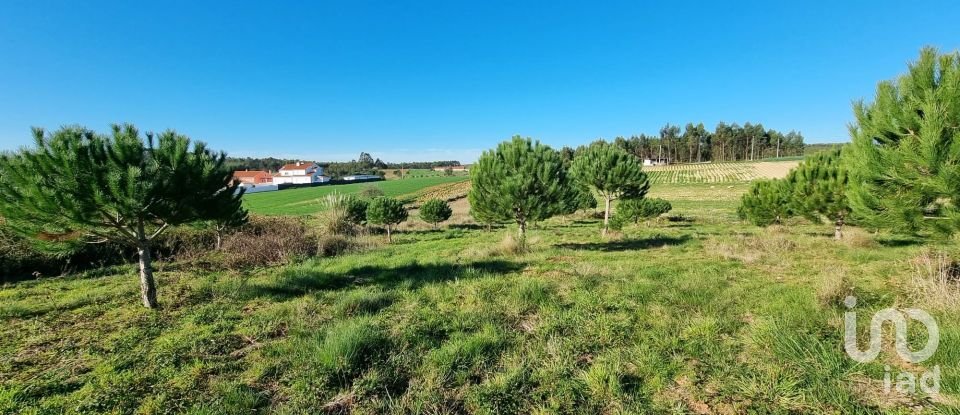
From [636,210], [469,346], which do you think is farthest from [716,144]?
[469,346]

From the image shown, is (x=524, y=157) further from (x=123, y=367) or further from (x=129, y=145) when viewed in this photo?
(x=123, y=367)

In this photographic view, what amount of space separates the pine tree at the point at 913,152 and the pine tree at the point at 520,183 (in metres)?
7.36

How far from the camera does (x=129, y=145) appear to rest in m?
5.23

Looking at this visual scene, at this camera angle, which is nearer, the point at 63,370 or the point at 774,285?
the point at 63,370

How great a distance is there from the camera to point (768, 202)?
692 inches

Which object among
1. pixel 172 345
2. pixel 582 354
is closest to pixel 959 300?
pixel 582 354

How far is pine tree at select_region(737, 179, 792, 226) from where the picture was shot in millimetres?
16984

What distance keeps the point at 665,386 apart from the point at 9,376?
6.78 metres

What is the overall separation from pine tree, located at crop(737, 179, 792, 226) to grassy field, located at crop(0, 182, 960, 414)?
10.8 meters

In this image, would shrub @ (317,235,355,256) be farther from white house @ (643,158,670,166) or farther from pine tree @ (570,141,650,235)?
white house @ (643,158,670,166)

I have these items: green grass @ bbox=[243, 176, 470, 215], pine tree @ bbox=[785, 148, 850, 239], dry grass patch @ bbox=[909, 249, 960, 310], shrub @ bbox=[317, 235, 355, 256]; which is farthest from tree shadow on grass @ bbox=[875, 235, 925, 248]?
green grass @ bbox=[243, 176, 470, 215]

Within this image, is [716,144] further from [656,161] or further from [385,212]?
[385,212]
